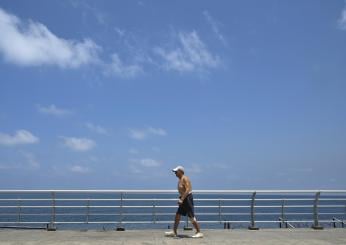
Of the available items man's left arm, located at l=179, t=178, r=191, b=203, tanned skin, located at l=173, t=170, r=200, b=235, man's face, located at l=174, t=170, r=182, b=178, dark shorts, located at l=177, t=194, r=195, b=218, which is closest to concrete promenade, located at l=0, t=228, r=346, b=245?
tanned skin, located at l=173, t=170, r=200, b=235

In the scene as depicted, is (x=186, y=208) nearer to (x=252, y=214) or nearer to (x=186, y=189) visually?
(x=186, y=189)

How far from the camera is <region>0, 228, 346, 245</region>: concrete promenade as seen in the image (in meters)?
9.93

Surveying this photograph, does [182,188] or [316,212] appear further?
[316,212]

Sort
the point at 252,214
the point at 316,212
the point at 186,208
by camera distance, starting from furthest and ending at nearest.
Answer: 1. the point at 316,212
2. the point at 252,214
3. the point at 186,208

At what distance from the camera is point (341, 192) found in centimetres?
1336

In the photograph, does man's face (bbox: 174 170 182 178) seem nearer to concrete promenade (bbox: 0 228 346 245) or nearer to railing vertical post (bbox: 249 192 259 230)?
concrete promenade (bbox: 0 228 346 245)

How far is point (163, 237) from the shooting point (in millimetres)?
10711

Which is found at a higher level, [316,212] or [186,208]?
[186,208]

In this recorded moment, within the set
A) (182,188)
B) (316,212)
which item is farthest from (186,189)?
(316,212)

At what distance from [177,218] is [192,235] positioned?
0.71 meters

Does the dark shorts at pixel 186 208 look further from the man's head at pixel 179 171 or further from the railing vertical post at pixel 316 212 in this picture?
the railing vertical post at pixel 316 212

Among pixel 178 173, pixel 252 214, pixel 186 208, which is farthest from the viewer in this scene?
pixel 252 214

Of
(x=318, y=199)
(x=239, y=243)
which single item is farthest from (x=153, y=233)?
(x=318, y=199)

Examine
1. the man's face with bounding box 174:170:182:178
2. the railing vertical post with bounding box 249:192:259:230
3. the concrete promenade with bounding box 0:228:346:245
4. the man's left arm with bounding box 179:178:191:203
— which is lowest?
the concrete promenade with bounding box 0:228:346:245
